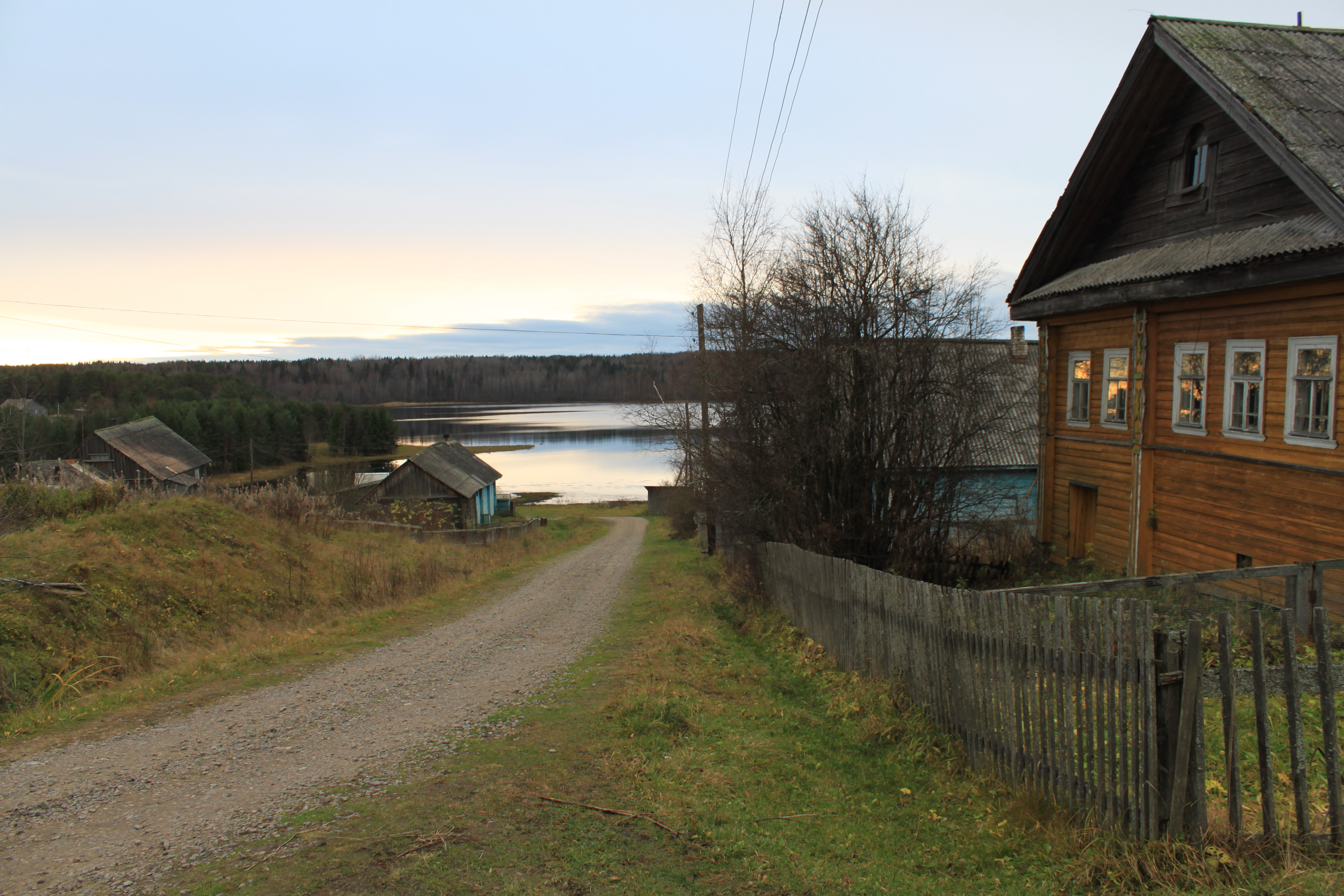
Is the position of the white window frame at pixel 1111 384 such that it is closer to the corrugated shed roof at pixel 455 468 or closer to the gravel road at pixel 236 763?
the gravel road at pixel 236 763

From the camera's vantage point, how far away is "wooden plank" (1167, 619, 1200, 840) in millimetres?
4320

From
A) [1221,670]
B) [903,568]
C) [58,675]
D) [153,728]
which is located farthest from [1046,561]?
[58,675]

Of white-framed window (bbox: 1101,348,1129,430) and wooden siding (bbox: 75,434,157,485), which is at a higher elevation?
white-framed window (bbox: 1101,348,1129,430)

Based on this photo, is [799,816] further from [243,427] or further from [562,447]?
[562,447]

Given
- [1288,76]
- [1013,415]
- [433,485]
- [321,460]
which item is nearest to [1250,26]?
[1288,76]

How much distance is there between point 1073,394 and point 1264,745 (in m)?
12.7

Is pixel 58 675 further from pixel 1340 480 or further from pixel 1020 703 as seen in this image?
pixel 1340 480

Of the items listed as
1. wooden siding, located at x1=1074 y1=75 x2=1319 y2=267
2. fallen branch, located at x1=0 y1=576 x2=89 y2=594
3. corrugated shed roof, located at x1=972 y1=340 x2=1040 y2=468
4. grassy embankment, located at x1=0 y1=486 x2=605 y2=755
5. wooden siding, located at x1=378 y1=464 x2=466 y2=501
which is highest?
wooden siding, located at x1=1074 y1=75 x2=1319 y2=267

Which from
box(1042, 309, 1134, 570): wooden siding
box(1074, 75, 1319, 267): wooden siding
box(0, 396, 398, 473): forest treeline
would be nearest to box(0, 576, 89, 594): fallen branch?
box(1042, 309, 1134, 570): wooden siding

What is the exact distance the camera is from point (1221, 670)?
4.29m

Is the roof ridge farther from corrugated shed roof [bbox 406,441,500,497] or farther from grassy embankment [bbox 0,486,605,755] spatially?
corrugated shed roof [bbox 406,441,500,497]

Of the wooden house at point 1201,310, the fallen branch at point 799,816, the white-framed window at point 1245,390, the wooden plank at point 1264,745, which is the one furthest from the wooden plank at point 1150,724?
the white-framed window at point 1245,390

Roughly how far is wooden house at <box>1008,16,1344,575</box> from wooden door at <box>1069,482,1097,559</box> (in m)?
0.03

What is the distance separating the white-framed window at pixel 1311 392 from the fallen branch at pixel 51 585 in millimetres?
16457
